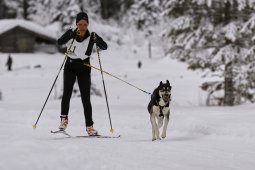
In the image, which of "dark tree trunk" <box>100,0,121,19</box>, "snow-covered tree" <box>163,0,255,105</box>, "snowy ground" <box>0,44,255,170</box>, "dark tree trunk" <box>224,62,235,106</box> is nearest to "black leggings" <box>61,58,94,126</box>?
"snowy ground" <box>0,44,255,170</box>

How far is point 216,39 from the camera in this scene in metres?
19.9

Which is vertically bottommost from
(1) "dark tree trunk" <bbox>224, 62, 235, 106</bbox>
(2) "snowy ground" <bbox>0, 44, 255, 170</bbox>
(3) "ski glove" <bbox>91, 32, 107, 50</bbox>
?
(2) "snowy ground" <bbox>0, 44, 255, 170</bbox>

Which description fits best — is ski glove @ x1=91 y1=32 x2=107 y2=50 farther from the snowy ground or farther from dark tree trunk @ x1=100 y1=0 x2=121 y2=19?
dark tree trunk @ x1=100 y1=0 x2=121 y2=19

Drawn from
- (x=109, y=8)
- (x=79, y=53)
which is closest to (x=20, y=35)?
(x=109, y=8)

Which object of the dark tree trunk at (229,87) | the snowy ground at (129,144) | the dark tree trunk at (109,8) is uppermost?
the dark tree trunk at (109,8)

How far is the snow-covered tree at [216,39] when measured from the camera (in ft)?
63.3

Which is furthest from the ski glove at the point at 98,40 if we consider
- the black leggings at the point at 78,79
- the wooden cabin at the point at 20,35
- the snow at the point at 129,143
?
the wooden cabin at the point at 20,35

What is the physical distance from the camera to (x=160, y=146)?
26.5ft

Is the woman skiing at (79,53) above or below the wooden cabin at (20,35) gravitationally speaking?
below

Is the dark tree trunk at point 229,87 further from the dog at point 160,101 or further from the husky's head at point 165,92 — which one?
the husky's head at point 165,92

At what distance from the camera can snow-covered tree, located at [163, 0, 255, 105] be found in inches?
759

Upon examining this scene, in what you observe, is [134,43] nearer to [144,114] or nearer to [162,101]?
[144,114]

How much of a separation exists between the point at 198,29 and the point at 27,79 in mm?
22324

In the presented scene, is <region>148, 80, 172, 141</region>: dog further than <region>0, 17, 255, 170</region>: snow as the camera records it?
Yes
